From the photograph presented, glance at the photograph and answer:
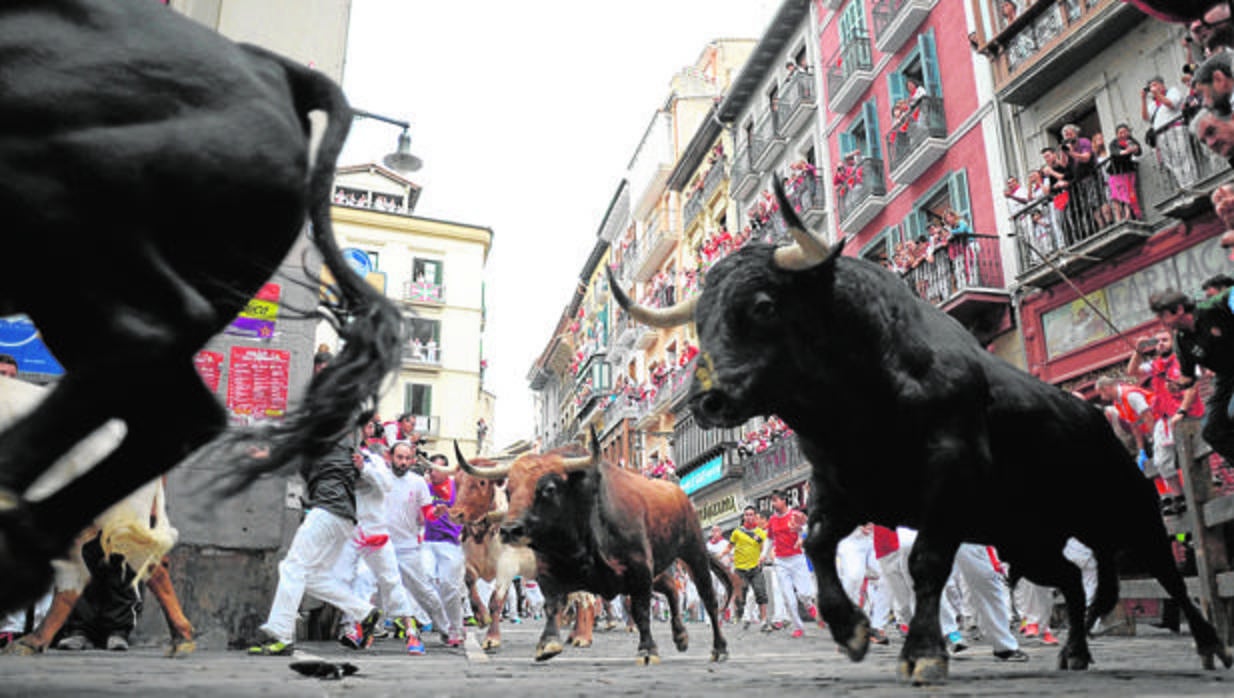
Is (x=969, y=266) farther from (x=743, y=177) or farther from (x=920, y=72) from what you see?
(x=743, y=177)

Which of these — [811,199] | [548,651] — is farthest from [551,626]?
[811,199]

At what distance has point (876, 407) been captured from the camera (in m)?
4.27

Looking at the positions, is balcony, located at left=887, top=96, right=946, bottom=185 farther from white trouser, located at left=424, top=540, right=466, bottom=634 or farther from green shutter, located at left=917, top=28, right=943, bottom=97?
white trouser, located at left=424, top=540, right=466, bottom=634

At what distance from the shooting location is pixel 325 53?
476 inches

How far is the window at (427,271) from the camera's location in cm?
4919

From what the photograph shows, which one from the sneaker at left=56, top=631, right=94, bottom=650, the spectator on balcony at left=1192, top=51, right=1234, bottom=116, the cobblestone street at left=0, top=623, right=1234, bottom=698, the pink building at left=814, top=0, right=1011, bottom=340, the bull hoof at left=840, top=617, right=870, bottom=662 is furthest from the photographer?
the pink building at left=814, top=0, right=1011, bottom=340

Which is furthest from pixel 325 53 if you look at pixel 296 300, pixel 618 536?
pixel 618 536

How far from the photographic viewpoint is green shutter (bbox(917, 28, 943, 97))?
22469 mm

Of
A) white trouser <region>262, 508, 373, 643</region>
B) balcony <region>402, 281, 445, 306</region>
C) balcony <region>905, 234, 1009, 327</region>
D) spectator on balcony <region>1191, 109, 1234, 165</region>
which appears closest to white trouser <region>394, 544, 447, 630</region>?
white trouser <region>262, 508, 373, 643</region>

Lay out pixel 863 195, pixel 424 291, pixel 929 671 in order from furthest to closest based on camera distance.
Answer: pixel 424 291
pixel 863 195
pixel 929 671

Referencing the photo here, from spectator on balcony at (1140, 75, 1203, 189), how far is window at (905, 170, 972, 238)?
581 centimetres

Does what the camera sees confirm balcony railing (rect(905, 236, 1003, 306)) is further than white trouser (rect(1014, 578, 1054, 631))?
Yes

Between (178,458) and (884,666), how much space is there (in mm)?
3957

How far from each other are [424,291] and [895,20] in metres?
30.3
